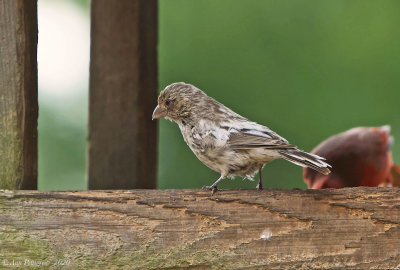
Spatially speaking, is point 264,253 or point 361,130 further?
point 361,130

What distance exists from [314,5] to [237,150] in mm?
2850

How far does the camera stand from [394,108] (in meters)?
5.11

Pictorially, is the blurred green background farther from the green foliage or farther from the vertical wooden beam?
→ the vertical wooden beam

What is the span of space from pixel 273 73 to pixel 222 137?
2368 mm

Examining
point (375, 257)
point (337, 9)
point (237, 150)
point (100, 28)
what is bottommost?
point (375, 257)

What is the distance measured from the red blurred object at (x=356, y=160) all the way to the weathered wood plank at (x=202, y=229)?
0.83 meters

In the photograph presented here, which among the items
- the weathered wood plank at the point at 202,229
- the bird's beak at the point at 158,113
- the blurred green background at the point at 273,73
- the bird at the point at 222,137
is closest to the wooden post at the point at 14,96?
the weathered wood plank at the point at 202,229

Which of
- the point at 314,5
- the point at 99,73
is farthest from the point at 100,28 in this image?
the point at 314,5

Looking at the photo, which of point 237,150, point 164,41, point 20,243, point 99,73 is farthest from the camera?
point 164,41

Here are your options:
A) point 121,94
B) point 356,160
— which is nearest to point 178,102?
point 121,94

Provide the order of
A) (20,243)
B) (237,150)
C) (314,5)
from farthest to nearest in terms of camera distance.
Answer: (314,5), (237,150), (20,243)

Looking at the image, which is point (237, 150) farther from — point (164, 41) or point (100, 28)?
point (164, 41)

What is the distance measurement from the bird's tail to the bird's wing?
0.10 ft

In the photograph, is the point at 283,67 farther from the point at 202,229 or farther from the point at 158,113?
the point at 202,229
